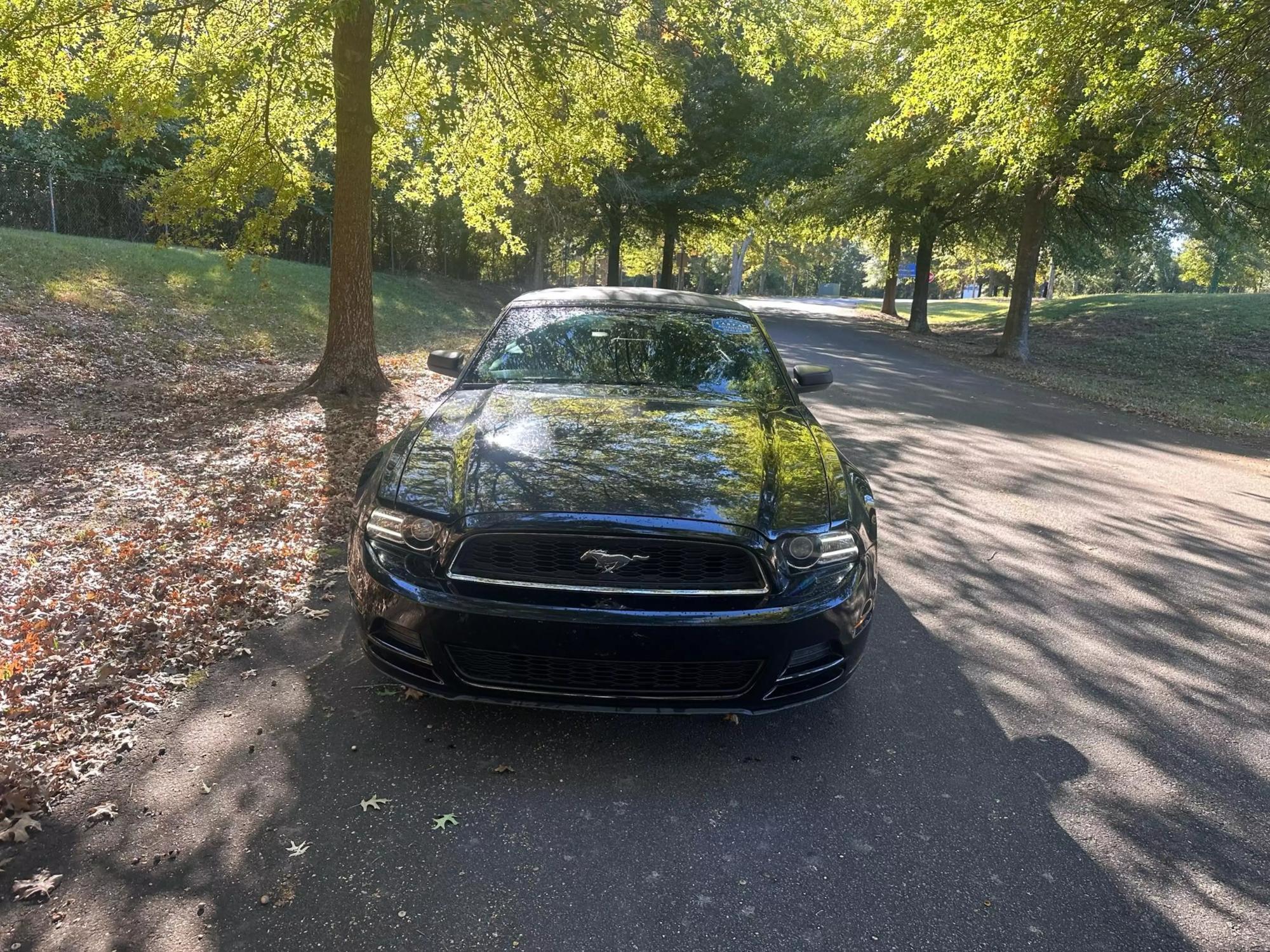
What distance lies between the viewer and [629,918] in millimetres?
2295

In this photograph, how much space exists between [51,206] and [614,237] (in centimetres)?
1681

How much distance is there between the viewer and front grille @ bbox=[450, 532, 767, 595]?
9.27ft

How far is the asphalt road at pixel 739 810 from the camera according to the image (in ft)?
7.48

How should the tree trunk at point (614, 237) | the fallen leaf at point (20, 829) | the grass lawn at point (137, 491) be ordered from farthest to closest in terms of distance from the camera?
the tree trunk at point (614, 237) < the grass lawn at point (137, 491) < the fallen leaf at point (20, 829)

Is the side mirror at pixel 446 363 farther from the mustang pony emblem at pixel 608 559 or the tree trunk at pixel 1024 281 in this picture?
the tree trunk at pixel 1024 281

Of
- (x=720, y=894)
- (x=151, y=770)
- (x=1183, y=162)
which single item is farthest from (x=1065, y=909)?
(x=1183, y=162)

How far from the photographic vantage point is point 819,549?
2.99 metres

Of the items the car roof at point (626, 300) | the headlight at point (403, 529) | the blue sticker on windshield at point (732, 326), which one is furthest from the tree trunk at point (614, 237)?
the headlight at point (403, 529)

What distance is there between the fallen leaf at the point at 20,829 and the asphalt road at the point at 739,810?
0.17ft

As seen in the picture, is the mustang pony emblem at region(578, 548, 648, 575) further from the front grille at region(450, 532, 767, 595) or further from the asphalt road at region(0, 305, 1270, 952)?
the asphalt road at region(0, 305, 1270, 952)

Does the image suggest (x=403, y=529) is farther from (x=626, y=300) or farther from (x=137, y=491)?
(x=137, y=491)

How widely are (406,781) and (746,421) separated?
85.2 inches

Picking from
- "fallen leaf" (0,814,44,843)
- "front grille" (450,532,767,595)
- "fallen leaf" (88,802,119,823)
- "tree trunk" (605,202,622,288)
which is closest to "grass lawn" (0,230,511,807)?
"fallen leaf" (0,814,44,843)

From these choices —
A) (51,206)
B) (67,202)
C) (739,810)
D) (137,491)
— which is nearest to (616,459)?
(739,810)
